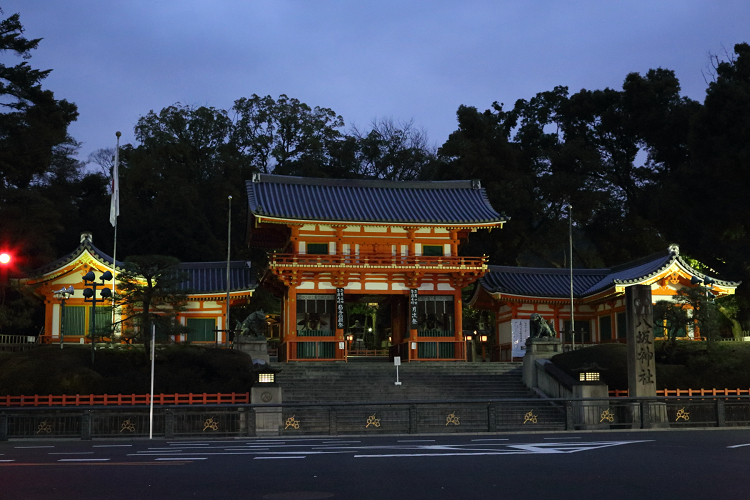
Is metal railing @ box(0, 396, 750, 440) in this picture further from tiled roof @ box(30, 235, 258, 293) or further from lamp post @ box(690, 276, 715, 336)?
tiled roof @ box(30, 235, 258, 293)

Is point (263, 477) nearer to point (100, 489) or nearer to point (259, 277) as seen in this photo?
point (100, 489)

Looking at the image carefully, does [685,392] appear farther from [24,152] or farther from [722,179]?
[24,152]

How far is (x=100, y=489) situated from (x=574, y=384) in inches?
756

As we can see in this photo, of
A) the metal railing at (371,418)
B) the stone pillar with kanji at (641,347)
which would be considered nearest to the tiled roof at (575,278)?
the stone pillar with kanji at (641,347)

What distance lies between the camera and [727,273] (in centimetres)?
4597

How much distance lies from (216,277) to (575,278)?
19.9 meters

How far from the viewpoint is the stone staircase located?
30172 millimetres

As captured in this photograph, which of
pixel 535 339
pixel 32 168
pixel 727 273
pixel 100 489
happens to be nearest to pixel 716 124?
pixel 727 273

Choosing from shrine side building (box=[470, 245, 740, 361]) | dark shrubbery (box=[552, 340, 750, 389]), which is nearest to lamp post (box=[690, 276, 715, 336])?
shrine side building (box=[470, 245, 740, 361])

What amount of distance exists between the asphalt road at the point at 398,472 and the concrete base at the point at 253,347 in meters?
15.3

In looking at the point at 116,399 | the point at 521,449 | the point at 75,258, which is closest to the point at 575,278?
the point at 75,258

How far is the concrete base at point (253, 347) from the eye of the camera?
32.6 metres

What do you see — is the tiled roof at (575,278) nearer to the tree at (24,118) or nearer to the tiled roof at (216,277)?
the tiled roof at (216,277)

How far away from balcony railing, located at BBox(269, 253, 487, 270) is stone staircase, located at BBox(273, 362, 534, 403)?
503 cm
